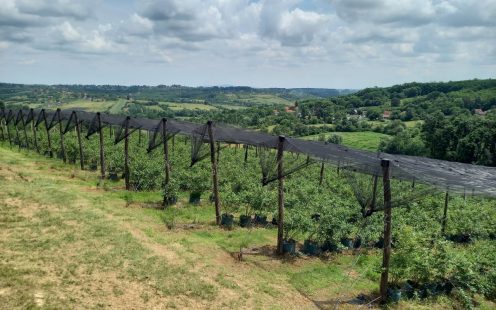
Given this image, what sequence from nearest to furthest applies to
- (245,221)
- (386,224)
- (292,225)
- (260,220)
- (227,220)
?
1. (386,224)
2. (292,225)
3. (227,220)
4. (245,221)
5. (260,220)

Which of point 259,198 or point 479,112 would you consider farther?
point 479,112

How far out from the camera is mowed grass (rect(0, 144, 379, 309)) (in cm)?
961

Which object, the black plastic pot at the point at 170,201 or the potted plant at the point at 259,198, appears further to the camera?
the black plastic pot at the point at 170,201

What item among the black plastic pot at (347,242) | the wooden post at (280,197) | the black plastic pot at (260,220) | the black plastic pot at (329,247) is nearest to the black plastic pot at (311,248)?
the black plastic pot at (329,247)

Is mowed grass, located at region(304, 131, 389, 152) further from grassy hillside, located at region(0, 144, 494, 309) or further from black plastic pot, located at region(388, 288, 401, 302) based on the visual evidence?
black plastic pot, located at region(388, 288, 401, 302)

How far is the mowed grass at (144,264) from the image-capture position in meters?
9.61

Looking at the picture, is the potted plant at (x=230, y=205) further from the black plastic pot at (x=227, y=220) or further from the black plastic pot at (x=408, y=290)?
the black plastic pot at (x=408, y=290)

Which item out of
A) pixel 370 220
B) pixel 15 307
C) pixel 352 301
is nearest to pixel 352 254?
pixel 370 220

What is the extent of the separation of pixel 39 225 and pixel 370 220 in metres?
11.9

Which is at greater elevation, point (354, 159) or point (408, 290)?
point (354, 159)

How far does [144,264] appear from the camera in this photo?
453 inches

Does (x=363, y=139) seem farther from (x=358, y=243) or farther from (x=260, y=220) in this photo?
(x=358, y=243)

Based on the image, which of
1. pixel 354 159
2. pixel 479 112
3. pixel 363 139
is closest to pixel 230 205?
pixel 354 159

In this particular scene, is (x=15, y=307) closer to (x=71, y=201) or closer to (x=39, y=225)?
(x=39, y=225)
